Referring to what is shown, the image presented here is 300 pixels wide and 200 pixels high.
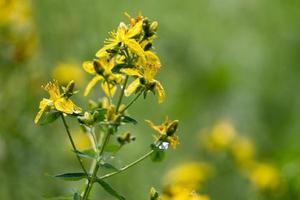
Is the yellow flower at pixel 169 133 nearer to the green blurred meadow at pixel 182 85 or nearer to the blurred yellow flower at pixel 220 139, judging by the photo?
the green blurred meadow at pixel 182 85

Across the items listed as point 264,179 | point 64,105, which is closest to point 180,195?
point 64,105

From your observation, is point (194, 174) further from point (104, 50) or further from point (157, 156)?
point (104, 50)

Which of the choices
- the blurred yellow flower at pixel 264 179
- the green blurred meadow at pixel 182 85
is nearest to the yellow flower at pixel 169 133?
the green blurred meadow at pixel 182 85

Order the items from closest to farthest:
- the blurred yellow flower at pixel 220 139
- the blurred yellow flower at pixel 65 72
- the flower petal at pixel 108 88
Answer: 1. the flower petal at pixel 108 88
2. the blurred yellow flower at pixel 220 139
3. the blurred yellow flower at pixel 65 72

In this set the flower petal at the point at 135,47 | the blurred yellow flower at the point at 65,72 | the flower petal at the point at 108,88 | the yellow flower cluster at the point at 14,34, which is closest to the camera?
the flower petal at the point at 135,47

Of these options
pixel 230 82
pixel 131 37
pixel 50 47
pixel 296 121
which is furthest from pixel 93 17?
pixel 131 37

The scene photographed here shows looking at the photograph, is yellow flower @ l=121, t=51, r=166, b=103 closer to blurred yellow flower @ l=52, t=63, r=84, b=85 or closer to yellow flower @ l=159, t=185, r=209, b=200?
yellow flower @ l=159, t=185, r=209, b=200

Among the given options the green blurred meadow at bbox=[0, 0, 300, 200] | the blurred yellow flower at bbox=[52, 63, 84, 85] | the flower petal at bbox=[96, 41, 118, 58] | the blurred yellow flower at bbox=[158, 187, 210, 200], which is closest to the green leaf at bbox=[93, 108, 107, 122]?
the flower petal at bbox=[96, 41, 118, 58]
